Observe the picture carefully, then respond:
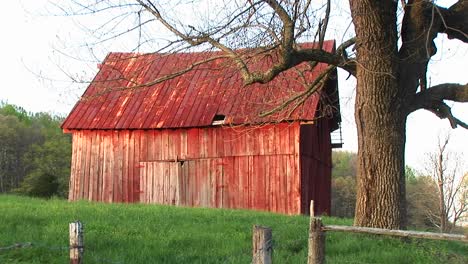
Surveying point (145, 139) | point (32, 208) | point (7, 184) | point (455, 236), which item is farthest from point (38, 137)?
point (455, 236)

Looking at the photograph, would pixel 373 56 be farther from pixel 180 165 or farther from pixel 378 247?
pixel 180 165

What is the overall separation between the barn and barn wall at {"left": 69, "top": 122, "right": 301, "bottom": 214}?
0.12ft

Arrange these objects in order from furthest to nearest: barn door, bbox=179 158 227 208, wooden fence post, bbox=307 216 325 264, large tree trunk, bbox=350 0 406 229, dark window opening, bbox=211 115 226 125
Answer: barn door, bbox=179 158 227 208
dark window opening, bbox=211 115 226 125
large tree trunk, bbox=350 0 406 229
wooden fence post, bbox=307 216 325 264

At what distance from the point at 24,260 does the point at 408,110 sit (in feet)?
24.4

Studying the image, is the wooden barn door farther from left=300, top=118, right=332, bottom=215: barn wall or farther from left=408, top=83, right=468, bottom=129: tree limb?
left=408, top=83, right=468, bottom=129: tree limb

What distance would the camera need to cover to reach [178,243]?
1050 centimetres

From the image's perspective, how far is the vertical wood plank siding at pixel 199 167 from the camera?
21.1m

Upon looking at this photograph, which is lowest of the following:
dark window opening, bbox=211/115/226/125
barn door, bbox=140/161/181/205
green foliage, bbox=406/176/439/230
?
green foliage, bbox=406/176/439/230

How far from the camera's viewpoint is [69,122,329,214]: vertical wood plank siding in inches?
831

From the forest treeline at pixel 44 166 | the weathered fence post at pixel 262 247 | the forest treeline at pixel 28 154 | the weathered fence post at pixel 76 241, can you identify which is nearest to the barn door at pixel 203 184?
the weathered fence post at pixel 76 241

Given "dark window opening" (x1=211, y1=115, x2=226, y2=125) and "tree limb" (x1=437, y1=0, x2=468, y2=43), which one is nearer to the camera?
"tree limb" (x1=437, y1=0, x2=468, y2=43)

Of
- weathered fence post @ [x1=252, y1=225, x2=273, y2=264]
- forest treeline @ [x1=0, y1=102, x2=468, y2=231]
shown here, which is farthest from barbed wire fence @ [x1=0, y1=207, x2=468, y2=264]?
forest treeline @ [x1=0, y1=102, x2=468, y2=231]

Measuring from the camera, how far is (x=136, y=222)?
1278cm

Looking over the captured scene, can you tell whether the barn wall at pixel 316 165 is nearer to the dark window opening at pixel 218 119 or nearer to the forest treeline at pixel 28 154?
the dark window opening at pixel 218 119
